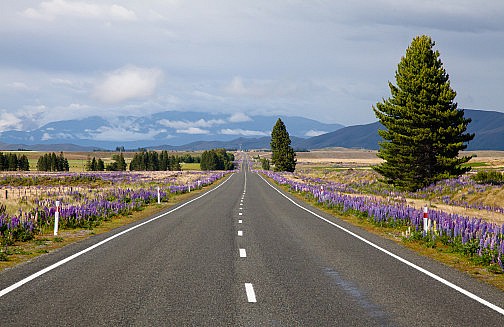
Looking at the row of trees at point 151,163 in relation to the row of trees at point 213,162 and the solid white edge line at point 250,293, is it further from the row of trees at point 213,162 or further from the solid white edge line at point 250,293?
the solid white edge line at point 250,293

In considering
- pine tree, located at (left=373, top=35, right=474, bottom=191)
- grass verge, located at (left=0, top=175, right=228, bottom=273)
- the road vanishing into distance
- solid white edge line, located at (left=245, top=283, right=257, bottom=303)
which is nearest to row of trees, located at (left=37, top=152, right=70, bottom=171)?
pine tree, located at (left=373, top=35, right=474, bottom=191)

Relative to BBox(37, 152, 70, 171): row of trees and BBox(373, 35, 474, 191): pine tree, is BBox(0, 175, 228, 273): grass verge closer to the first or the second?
BBox(373, 35, 474, 191): pine tree

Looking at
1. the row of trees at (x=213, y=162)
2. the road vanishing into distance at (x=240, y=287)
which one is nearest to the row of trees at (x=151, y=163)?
the row of trees at (x=213, y=162)

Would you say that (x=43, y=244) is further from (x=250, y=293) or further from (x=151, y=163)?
(x=151, y=163)

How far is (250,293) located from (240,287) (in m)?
0.48

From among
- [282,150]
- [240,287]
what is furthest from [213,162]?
[240,287]

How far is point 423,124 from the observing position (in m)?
38.2

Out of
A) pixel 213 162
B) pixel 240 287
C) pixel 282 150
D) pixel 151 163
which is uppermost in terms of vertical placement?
pixel 282 150

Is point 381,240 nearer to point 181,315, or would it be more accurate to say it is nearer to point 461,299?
point 461,299

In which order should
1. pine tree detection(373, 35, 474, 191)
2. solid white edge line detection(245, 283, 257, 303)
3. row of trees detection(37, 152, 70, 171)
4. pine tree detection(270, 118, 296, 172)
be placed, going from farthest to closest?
row of trees detection(37, 152, 70, 171) → pine tree detection(270, 118, 296, 172) → pine tree detection(373, 35, 474, 191) → solid white edge line detection(245, 283, 257, 303)

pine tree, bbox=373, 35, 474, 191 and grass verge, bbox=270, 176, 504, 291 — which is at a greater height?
pine tree, bbox=373, 35, 474, 191

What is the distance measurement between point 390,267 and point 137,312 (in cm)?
593

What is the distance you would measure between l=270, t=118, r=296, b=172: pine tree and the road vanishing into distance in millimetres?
91768

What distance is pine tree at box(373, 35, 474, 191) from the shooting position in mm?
37875
